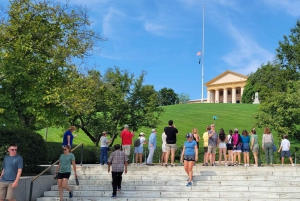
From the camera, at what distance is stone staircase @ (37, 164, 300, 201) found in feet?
39.0

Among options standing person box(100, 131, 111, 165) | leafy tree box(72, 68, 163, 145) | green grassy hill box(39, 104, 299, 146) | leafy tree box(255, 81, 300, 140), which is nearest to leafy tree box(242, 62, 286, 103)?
green grassy hill box(39, 104, 299, 146)

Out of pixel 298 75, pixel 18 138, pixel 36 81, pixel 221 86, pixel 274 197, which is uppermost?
pixel 221 86

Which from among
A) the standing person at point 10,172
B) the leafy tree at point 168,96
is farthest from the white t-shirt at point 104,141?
the leafy tree at point 168,96

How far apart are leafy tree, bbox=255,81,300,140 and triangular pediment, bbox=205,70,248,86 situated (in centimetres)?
8191

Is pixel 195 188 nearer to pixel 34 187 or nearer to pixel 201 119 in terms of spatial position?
pixel 34 187

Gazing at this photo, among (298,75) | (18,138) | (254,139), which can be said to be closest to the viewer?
(18,138)

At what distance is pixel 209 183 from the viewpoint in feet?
42.8

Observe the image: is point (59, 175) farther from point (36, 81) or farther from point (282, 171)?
point (282, 171)

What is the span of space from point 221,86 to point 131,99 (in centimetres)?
9327

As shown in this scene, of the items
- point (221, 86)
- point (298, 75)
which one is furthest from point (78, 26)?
point (221, 86)

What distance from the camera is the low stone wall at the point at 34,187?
37.4ft

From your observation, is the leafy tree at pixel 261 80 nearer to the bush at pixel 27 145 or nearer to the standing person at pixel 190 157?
the standing person at pixel 190 157

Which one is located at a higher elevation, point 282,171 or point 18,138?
point 18,138

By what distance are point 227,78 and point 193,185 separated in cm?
11497
